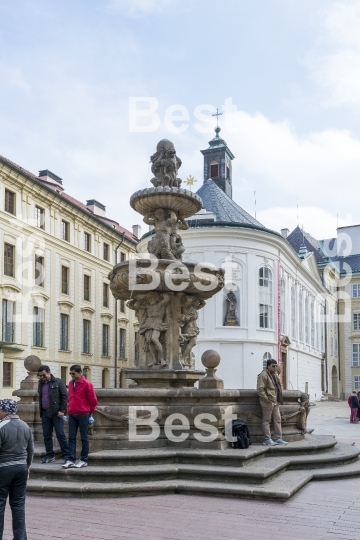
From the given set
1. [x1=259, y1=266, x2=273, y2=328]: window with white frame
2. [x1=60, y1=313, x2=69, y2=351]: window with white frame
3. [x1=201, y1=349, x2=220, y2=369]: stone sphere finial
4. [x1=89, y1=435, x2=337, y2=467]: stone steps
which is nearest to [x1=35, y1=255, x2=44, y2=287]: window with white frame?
[x1=60, y1=313, x2=69, y2=351]: window with white frame

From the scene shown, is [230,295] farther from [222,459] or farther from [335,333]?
[335,333]

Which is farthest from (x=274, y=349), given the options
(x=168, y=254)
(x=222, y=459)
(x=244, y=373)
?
(x=222, y=459)

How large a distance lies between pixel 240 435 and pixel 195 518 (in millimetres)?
2690

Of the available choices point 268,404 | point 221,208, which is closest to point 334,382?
point 221,208

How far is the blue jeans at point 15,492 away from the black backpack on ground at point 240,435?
14.4 ft

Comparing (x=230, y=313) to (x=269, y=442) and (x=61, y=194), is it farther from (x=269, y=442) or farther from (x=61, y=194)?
(x=269, y=442)

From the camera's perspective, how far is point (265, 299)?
37.0 meters

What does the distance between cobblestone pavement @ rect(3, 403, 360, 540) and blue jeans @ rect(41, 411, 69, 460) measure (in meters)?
1.09

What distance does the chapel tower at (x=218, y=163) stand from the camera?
5094cm

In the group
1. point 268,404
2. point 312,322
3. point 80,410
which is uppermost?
point 312,322

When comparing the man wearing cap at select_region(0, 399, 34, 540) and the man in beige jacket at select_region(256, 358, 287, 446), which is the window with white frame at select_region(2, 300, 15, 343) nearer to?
the man in beige jacket at select_region(256, 358, 287, 446)

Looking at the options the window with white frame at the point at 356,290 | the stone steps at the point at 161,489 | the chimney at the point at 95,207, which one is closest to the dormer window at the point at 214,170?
the chimney at the point at 95,207

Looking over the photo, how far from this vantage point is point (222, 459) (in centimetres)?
814

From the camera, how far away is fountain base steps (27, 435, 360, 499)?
731 cm
